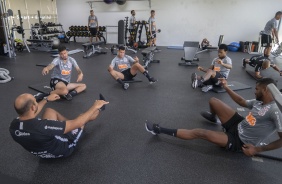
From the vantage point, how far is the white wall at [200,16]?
7.48 m

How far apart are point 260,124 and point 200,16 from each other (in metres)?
7.36

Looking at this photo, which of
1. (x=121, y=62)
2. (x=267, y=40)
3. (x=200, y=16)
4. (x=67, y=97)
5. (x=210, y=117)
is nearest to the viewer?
(x=210, y=117)

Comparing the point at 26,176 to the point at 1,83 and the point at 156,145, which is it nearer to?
the point at 156,145

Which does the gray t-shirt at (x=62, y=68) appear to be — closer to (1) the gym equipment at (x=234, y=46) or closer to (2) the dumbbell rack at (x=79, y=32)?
(2) the dumbbell rack at (x=79, y=32)

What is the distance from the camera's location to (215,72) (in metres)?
3.54

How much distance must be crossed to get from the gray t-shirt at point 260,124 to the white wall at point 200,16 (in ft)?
22.9

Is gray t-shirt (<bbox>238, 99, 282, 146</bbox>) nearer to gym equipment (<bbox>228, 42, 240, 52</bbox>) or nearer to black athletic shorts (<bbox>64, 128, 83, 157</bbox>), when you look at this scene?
black athletic shorts (<bbox>64, 128, 83, 157</bbox>)

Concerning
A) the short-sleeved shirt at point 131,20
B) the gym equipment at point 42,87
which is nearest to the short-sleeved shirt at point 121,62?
the gym equipment at point 42,87

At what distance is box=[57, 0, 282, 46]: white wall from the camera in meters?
7.48

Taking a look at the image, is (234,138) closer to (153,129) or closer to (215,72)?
(153,129)

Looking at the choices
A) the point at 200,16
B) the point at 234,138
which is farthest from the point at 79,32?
the point at 234,138

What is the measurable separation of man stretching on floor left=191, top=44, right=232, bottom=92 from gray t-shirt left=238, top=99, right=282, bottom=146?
1656mm

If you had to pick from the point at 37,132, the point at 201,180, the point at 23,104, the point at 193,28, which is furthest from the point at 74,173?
the point at 193,28

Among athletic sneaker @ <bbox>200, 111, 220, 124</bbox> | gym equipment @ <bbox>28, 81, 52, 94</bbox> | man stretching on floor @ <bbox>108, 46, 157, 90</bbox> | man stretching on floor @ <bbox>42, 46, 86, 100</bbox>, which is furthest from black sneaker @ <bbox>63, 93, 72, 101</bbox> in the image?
athletic sneaker @ <bbox>200, 111, 220, 124</bbox>
